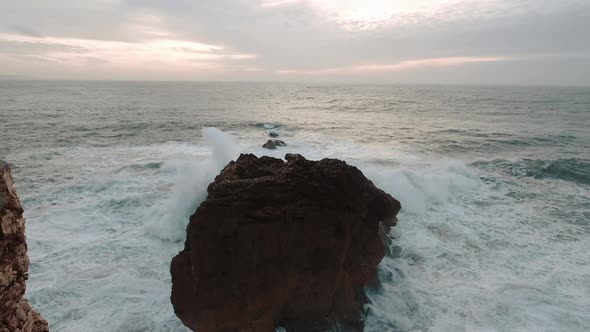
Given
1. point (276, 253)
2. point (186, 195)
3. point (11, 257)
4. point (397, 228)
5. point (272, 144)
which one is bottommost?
point (397, 228)

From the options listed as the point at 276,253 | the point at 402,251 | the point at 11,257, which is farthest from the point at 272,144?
the point at 11,257

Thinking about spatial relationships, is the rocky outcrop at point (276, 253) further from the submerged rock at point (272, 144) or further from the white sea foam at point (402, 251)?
the submerged rock at point (272, 144)

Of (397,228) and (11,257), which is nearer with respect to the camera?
(11,257)

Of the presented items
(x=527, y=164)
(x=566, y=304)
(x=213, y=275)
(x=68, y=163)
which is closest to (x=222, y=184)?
(x=213, y=275)

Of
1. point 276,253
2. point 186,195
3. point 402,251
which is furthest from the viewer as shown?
point 186,195

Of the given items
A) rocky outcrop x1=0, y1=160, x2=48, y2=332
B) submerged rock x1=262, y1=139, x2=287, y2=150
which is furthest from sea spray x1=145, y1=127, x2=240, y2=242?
rocky outcrop x1=0, y1=160, x2=48, y2=332

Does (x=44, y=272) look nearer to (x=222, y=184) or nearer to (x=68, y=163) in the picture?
(x=222, y=184)

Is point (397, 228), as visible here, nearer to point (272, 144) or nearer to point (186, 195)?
point (186, 195)
